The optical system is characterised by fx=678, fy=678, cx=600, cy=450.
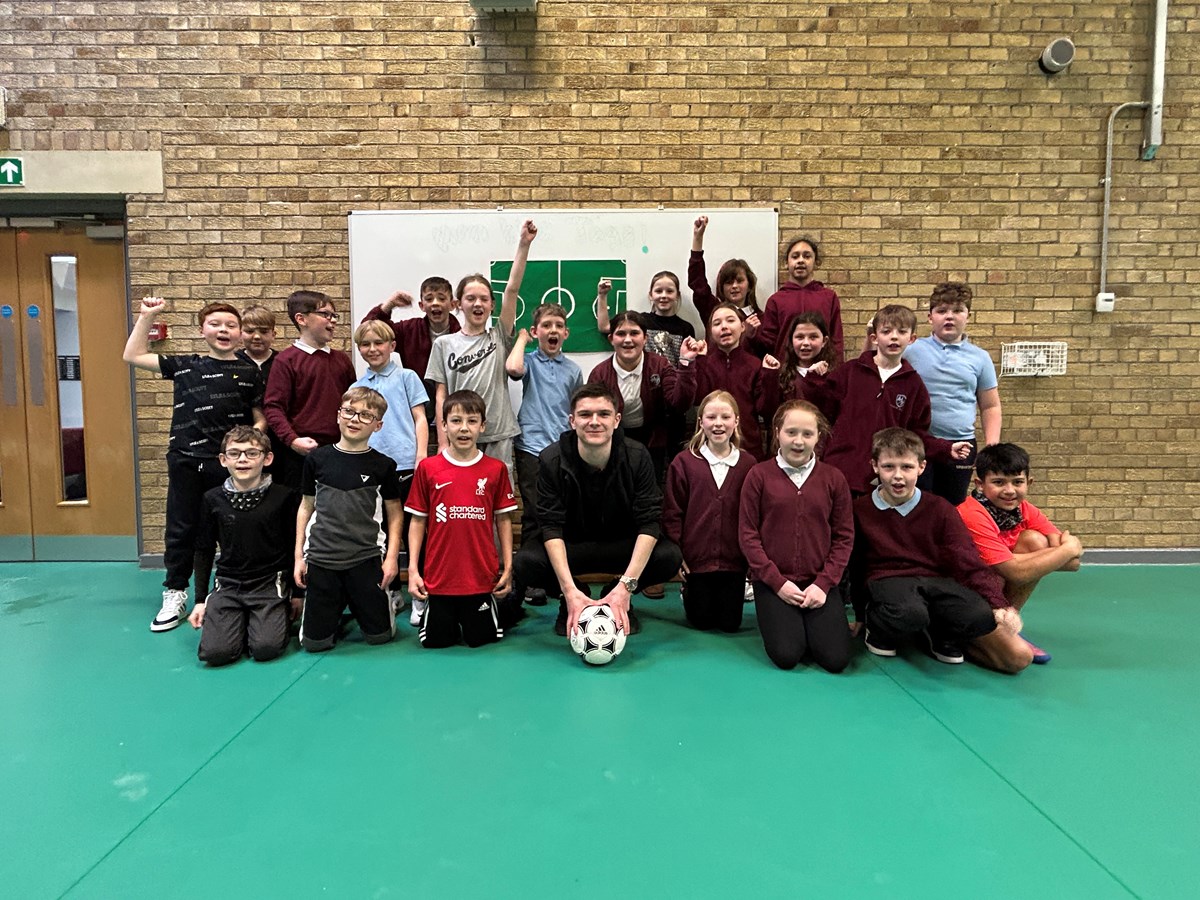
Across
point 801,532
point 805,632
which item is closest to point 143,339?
point 801,532

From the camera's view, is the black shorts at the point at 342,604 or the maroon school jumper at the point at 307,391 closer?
the black shorts at the point at 342,604

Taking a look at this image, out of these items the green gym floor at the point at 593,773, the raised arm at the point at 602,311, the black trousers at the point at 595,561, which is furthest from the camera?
the raised arm at the point at 602,311

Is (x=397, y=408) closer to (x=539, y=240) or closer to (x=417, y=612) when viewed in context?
(x=417, y=612)

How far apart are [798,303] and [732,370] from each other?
27.9 inches

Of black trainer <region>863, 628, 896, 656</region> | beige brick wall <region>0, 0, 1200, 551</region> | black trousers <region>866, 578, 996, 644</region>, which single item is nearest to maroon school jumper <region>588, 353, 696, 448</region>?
beige brick wall <region>0, 0, 1200, 551</region>

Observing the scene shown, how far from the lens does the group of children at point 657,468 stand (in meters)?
3.13

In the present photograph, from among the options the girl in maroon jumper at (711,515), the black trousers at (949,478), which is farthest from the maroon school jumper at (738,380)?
the black trousers at (949,478)

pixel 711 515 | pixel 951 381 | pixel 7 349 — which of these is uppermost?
pixel 7 349

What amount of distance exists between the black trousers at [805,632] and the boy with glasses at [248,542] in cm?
226

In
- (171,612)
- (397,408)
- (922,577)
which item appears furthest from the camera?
(397,408)

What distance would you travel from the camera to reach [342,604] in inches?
132

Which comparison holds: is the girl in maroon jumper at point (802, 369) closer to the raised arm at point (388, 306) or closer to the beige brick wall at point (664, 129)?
the beige brick wall at point (664, 129)

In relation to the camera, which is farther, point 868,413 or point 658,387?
point 658,387

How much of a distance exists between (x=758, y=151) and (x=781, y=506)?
2842 millimetres
